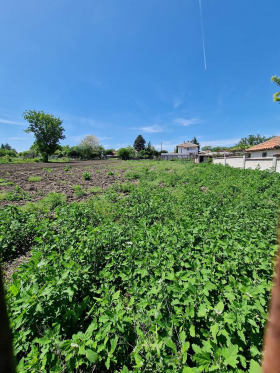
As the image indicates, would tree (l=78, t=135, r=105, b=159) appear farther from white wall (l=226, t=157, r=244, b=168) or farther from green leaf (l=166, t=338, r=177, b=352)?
green leaf (l=166, t=338, r=177, b=352)

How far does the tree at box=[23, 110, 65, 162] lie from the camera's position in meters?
41.6

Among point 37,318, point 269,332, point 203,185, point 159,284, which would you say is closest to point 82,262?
point 37,318

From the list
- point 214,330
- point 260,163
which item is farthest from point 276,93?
point 214,330

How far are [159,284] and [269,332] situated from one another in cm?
172

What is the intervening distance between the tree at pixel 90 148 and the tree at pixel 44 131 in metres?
13.0

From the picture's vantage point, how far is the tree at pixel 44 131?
41562mm

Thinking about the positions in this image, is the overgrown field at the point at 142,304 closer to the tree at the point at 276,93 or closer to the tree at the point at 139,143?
the tree at the point at 276,93

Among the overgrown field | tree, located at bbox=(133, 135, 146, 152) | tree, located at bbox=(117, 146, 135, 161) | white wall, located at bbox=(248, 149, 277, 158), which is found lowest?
the overgrown field

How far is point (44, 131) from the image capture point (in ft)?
139

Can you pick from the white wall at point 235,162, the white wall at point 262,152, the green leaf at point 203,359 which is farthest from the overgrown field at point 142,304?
the white wall at point 262,152

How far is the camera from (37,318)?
1683 millimetres

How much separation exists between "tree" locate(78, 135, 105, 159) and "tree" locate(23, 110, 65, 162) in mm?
12989

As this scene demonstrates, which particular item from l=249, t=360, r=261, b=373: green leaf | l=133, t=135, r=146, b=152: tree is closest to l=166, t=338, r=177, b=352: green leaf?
l=249, t=360, r=261, b=373: green leaf

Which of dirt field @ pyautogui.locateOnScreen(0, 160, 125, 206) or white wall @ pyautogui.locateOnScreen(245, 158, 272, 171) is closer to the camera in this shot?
dirt field @ pyautogui.locateOnScreen(0, 160, 125, 206)
